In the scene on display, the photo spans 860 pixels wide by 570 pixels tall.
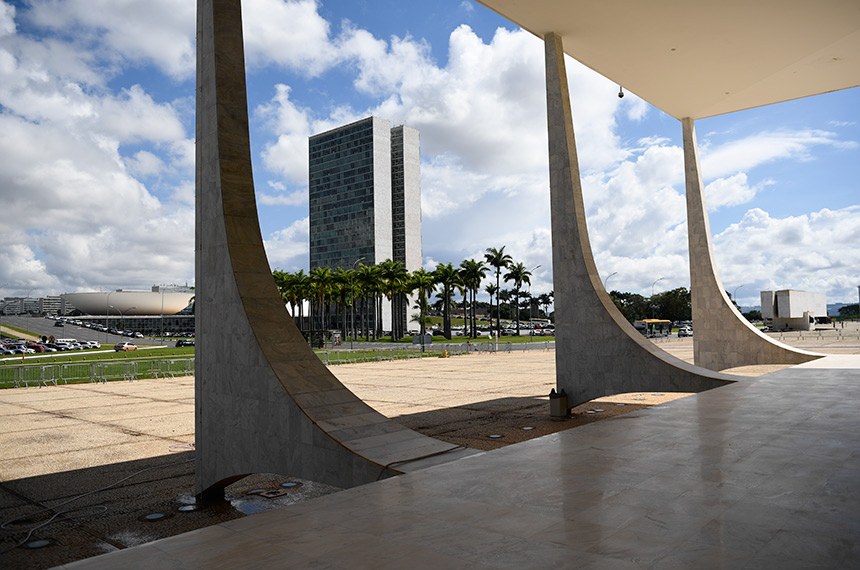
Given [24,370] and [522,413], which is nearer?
[522,413]

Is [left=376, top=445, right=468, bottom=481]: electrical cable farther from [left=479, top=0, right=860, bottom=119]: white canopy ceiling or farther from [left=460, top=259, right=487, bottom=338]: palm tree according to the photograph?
[left=460, top=259, right=487, bottom=338]: palm tree

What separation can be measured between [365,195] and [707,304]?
105 m

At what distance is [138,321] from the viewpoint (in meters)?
133

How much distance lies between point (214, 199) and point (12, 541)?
4899 mm

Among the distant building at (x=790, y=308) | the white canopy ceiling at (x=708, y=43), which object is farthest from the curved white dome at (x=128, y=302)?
the white canopy ceiling at (x=708, y=43)

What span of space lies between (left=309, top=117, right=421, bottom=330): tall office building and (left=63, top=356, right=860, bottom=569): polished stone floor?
11451 cm

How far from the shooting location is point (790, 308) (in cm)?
6475

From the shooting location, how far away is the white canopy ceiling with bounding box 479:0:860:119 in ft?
46.0

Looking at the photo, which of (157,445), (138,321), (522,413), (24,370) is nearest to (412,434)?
(157,445)

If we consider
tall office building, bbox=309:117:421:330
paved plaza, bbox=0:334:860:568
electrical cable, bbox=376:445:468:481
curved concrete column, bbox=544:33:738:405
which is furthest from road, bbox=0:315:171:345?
electrical cable, bbox=376:445:468:481

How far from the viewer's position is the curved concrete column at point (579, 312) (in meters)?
13.6

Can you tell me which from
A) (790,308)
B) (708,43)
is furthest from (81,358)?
(790,308)

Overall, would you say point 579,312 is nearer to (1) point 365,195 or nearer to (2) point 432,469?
(2) point 432,469

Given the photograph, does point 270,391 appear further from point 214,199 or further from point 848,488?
point 848,488
